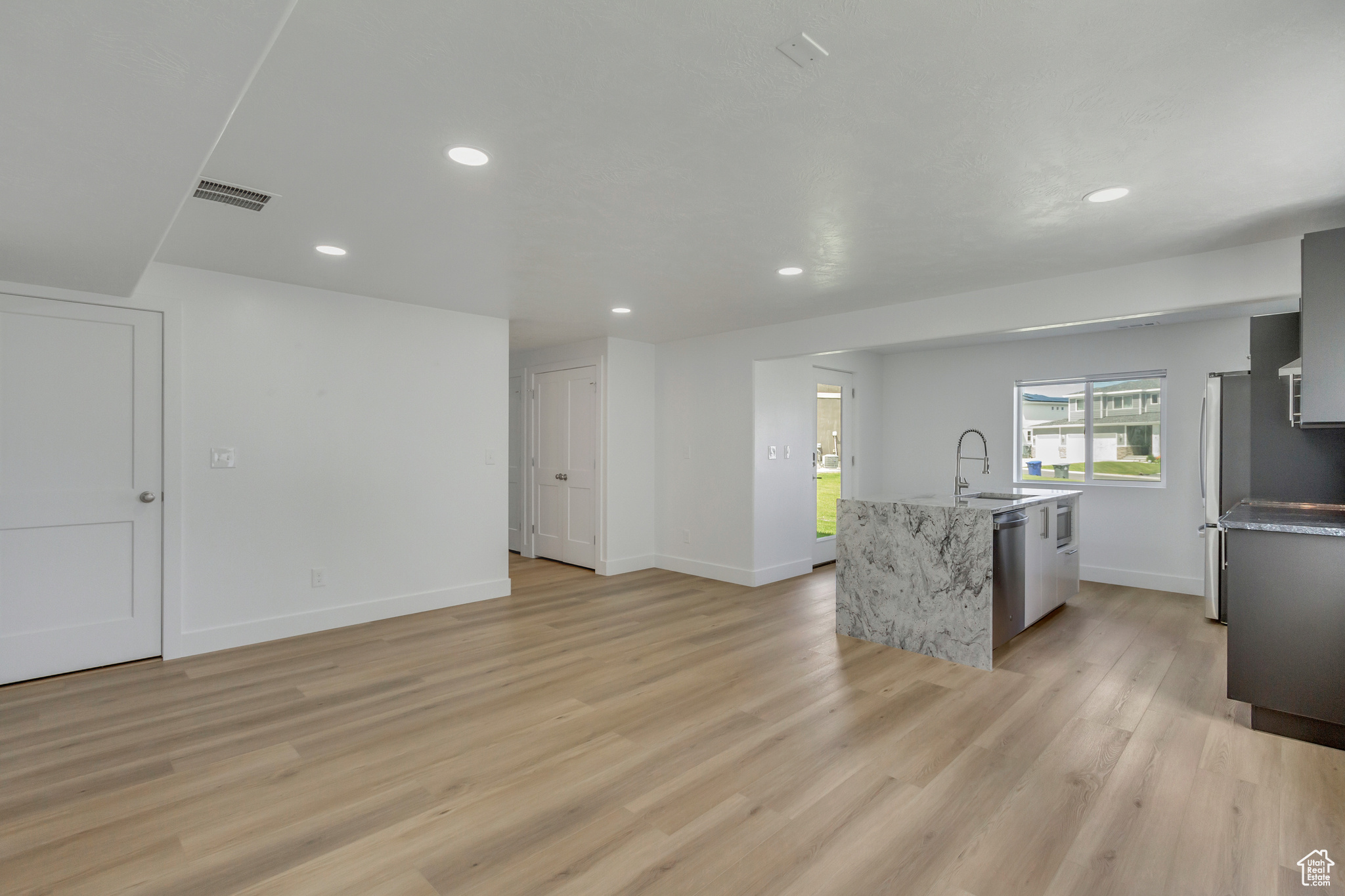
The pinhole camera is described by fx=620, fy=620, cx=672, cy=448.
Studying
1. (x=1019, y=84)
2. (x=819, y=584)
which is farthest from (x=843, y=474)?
(x=1019, y=84)

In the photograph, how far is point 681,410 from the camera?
21.0ft

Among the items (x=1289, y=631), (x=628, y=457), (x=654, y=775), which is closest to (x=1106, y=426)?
(x=1289, y=631)

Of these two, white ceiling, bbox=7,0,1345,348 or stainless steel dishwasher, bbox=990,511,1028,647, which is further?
stainless steel dishwasher, bbox=990,511,1028,647

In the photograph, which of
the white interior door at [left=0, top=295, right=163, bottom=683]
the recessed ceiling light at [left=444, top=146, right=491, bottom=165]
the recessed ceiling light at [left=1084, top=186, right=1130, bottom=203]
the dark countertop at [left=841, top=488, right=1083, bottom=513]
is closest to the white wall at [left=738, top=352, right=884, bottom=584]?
the dark countertop at [left=841, top=488, right=1083, bottom=513]

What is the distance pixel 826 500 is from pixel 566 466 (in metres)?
2.86

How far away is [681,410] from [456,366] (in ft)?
7.54

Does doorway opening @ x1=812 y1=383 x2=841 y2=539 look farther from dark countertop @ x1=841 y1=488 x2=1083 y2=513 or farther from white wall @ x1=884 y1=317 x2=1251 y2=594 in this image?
dark countertop @ x1=841 y1=488 x2=1083 y2=513

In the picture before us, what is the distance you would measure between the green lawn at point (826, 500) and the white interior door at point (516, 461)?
3.46 meters

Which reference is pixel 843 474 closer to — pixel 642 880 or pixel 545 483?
pixel 545 483

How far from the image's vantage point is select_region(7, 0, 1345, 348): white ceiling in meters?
1.60

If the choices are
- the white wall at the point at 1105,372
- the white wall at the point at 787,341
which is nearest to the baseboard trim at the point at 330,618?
the white wall at the point at 787,341

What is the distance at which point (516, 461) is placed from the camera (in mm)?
7570

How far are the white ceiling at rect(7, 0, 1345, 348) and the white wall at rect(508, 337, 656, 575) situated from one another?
2.48 metres

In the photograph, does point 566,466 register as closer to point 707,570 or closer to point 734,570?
point 707,570
